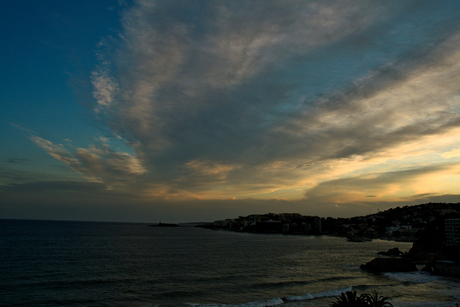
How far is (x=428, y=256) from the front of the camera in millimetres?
63688

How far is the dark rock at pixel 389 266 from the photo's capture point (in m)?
49.3

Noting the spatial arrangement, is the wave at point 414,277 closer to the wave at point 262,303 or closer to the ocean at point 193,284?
the ocean at point 193,284

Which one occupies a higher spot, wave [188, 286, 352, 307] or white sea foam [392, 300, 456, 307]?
wave [188, 286, 352, 307]

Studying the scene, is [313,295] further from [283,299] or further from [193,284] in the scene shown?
[193,284]

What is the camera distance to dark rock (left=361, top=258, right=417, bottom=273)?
4928 centimetres

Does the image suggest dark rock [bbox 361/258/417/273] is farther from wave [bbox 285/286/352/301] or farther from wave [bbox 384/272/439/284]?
wave [bbox 285/286/352/301]

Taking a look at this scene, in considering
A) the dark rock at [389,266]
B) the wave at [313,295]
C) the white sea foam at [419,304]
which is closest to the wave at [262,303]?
the wave at [313,295]

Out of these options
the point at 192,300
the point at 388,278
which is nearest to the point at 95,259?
the point at 192,300

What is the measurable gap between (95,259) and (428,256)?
7426cm

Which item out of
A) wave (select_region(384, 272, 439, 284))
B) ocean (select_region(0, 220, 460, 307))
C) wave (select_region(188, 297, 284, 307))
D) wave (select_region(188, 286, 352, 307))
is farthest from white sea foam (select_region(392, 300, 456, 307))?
wave (select_region(384, 272, 439, 284))

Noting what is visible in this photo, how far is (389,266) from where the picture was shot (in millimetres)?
49844

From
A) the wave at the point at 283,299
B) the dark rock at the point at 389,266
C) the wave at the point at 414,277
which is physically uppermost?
the wave at the point at 283,299

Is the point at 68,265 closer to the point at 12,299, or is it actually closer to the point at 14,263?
the point at 14,263

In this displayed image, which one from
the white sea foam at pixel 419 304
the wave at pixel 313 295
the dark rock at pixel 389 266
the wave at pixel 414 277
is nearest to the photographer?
the white sea foam at pixel 419 304
